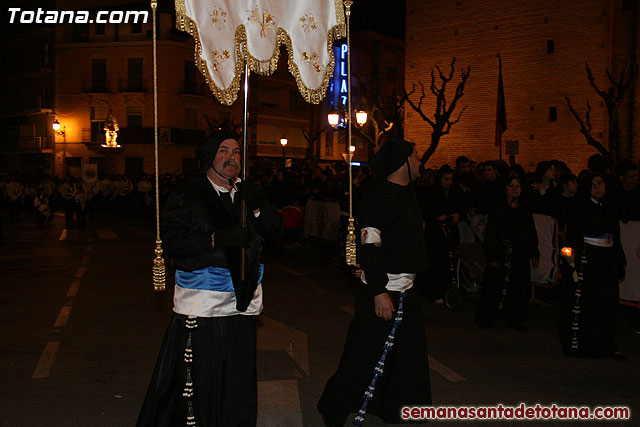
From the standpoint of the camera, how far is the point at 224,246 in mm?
4031

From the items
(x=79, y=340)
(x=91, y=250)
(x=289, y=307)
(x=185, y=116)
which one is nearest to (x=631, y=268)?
(x=289, y=307)

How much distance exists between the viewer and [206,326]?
408 centimetres

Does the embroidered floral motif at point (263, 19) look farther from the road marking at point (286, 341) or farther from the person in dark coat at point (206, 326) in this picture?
the road marking at point (286, 341)

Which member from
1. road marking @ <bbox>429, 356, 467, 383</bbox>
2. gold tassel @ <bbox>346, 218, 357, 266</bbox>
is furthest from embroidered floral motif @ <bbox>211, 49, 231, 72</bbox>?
road marking @ <bbox>429, 356, 467, 383</bbox>

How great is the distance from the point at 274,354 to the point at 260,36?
3393 mm

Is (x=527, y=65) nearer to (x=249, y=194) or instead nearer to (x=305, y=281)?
(x=305, y=281)

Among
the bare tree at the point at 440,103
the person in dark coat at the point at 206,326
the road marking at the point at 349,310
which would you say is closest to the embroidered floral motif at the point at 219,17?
the person in dark coat at the point at 206,326

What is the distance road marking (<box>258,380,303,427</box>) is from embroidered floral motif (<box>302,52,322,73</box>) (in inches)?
102

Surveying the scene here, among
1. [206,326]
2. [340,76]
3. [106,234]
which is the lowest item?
[106,234]

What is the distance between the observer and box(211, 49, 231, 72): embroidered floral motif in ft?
14.4

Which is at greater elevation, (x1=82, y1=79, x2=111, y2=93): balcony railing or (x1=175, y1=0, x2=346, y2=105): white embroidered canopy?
(x1=82, y1=79, x2=111, y2=93): balcony railing

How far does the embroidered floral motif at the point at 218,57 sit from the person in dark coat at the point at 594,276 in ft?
13.1

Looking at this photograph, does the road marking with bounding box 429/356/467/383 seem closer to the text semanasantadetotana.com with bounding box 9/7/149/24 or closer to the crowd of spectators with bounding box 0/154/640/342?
the crowd of spectators with bounding box 0/154/640/342

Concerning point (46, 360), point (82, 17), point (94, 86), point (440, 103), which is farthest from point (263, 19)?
point (82, 17)
